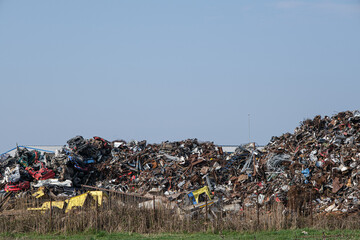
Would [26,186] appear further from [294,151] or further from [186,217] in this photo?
[294,151]

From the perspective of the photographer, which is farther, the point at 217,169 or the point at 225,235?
the point at 217,169

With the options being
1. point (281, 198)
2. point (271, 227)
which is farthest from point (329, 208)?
point (271, 227)

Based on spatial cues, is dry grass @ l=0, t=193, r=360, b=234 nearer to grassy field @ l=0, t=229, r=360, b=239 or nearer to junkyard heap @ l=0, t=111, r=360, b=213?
grassy field @ l=0, t=229, r=360, b=239

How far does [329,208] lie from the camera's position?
19547mm

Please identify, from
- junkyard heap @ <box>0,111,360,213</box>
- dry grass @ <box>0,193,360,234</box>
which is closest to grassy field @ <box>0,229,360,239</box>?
dry grass @ <box>0,193,360,234</box>

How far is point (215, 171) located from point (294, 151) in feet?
14.3

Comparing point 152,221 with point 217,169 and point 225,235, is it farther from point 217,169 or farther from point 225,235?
point 217,169

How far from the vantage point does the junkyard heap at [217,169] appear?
69.3 ft

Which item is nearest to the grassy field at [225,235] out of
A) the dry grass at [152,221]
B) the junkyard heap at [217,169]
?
the dry grass at [152,221]

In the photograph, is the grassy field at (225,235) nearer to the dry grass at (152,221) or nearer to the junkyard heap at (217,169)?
the dry grass at (152,221)

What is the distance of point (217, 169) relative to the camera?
84.5 feet

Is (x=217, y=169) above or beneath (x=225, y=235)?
above

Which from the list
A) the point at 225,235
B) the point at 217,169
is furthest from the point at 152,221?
the point at 217,169

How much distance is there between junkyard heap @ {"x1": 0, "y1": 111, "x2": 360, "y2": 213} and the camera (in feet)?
69.3
